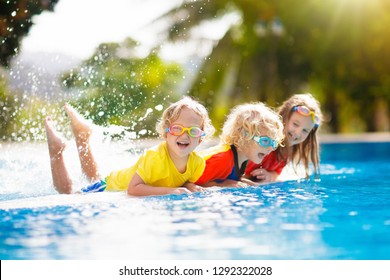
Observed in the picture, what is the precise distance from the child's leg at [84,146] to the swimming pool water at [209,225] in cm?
86

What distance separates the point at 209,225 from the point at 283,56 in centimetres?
1655

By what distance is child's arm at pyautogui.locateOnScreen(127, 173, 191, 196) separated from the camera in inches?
189

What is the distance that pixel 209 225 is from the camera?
3.74m

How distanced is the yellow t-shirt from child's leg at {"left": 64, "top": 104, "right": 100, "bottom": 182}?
1.02 metres

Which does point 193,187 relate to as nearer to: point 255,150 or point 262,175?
point 255,150

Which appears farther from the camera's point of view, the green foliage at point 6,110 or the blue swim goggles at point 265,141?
the green foliage at point 6,110

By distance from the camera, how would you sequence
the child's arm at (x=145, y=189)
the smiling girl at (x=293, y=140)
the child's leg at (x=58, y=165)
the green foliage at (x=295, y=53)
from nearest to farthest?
the child's arm at (x=145, y=189) → the child's leg at (x=58, y=165) → the smiling girl at (x=293, y=140) → the green foliage at (x=295, y=53)

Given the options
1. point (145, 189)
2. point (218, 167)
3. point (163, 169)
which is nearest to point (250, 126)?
point (218, 167)

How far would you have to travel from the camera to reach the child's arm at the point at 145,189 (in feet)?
15.8

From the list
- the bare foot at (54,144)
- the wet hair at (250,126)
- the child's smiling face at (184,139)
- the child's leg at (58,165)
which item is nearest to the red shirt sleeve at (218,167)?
the wet hair at (250,126)

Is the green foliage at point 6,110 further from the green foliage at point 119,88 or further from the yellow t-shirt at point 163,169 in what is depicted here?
the yellow t-shirt at point 163,169

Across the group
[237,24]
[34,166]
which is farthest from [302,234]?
[237,24]

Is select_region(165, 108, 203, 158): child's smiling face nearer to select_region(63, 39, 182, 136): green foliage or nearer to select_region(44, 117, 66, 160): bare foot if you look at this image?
select_region(44, 117, 66, 160): bare foot

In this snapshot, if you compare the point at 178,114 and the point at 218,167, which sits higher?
the point at 178,114
